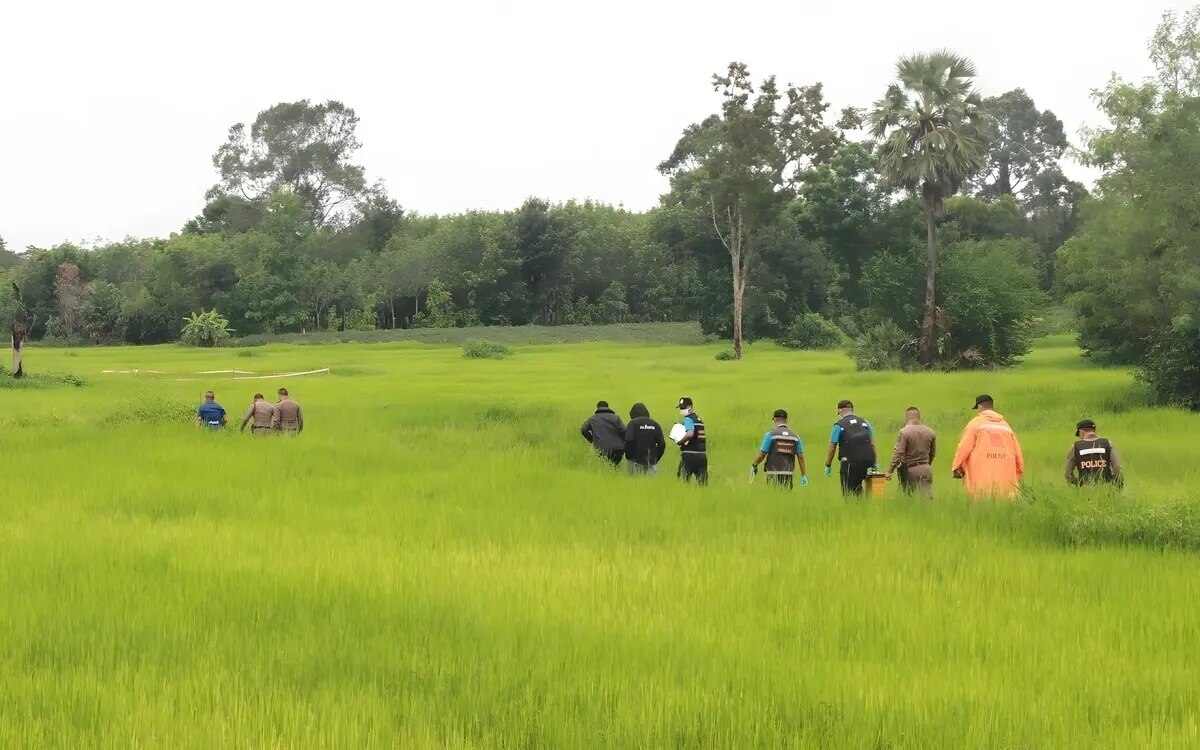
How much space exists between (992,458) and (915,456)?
53.9 inches

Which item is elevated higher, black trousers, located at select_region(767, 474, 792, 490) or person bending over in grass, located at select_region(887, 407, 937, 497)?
person bending over in grass, located at select_region(887, 407, 937, 497)

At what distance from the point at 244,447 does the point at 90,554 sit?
8350 mm

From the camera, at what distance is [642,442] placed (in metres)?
15.4

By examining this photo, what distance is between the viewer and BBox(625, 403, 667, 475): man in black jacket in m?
15.4

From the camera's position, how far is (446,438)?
21438 millimetres

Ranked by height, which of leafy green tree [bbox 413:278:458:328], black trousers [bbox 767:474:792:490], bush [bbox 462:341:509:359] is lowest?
black trousers [bbox 767:474:792:490]

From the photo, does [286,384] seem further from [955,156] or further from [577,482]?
[955,156]

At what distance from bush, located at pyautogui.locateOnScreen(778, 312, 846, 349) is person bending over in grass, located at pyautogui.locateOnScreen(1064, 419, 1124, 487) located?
54.5m

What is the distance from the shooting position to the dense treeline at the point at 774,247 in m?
40.2

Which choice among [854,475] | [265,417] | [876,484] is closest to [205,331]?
[265,417]

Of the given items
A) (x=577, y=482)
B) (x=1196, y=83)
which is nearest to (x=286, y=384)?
(x=577, y=482)

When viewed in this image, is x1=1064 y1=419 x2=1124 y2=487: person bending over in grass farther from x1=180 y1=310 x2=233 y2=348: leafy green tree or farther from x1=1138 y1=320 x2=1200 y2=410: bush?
x1=180 y1=310 x2=233 y2=348: leafy green tree

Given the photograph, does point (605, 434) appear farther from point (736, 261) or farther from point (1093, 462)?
point (736, 261)

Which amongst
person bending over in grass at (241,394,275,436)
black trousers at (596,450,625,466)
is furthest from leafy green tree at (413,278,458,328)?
black trousers at (596,450,625,466)
